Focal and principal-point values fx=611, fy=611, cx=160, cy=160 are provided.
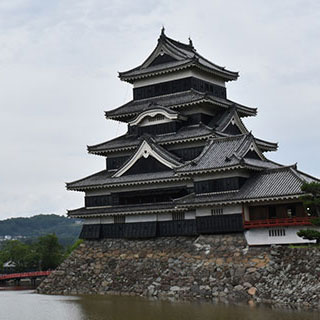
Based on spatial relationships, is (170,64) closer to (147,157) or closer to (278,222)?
(147,157)

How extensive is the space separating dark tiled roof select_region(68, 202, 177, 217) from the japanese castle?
77 millimetres

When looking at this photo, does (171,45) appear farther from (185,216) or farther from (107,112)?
(185,216)

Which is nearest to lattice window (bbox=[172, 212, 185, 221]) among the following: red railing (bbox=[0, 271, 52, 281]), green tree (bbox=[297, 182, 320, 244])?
green tree (bbox=[297, 182, 320, 244])

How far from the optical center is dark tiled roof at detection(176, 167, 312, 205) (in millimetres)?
34094

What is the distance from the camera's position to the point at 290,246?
33344mm

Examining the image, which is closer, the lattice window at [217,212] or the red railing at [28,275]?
the lattice window at [217,212]

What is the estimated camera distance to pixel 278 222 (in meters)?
34.2

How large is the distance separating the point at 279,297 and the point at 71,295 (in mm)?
14701

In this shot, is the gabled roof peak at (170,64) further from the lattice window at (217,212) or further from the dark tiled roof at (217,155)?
the lattice window at (217,212)

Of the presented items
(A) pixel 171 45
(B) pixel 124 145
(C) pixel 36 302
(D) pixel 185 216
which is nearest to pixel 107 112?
(B) pixel 124 145

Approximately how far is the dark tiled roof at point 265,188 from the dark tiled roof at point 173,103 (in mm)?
7940

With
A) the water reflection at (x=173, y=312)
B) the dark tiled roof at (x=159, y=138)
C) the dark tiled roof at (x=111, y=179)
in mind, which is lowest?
the water reflection at (x=173, y=312)

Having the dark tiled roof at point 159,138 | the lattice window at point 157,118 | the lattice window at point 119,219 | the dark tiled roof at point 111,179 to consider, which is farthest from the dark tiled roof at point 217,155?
the lattice window at point 119,219

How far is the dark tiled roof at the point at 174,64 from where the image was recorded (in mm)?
44625
